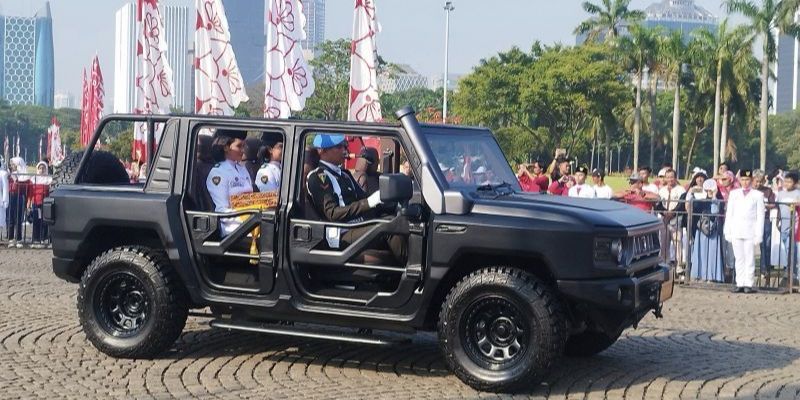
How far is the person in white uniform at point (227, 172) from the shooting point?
913 cm

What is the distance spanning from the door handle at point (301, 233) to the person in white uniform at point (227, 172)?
0.66m

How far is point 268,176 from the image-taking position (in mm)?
9242

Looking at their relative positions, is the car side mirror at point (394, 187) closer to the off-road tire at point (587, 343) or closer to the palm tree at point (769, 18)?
the off-road tire at point (587, 343)

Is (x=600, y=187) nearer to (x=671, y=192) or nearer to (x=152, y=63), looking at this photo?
(x=671, y=192)

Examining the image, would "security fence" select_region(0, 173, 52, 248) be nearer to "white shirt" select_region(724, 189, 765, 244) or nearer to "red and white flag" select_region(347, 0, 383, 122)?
"red and white flag" select_region(347, 0, 383, 122)

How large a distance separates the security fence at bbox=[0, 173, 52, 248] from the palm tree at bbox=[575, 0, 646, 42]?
56.4 metres

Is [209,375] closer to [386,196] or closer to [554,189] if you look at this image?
[386,196]

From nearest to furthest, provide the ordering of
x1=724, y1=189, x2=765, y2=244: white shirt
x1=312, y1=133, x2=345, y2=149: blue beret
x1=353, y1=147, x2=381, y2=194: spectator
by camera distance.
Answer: x1=312, y1=133, x2=345, y2=149: blue beret < x1=353, y1=147, x2=381, y2=194: spectator < x1=724, y1=189, x2=765, y2=244: white shirt

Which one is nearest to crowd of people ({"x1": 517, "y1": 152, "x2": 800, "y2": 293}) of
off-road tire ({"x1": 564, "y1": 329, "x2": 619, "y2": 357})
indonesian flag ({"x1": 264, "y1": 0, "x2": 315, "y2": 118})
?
off-road tire ({"x1": 564, "y1": 329, "x2": 619, "y2": 357})

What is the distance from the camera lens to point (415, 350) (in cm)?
990

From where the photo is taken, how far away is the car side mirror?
795cm

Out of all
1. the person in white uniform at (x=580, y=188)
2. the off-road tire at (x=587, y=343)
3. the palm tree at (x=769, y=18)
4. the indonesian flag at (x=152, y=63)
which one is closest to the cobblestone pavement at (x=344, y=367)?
the off-road tire at (x=587, y=343)

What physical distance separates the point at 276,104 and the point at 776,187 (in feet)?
35.4

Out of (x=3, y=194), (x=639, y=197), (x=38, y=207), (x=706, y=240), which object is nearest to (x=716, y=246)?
(x=706, y=240)
